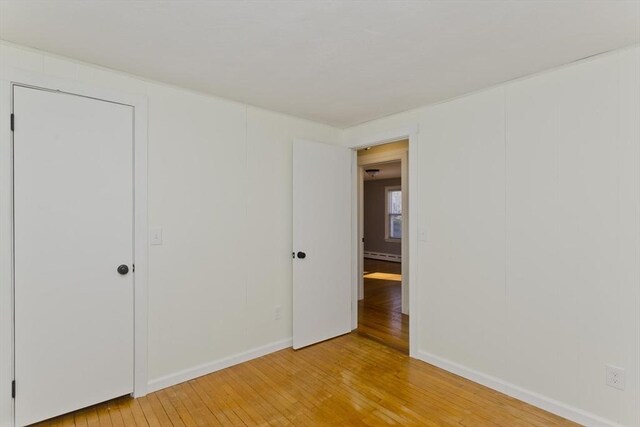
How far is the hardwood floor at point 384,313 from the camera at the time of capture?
11.6 ft

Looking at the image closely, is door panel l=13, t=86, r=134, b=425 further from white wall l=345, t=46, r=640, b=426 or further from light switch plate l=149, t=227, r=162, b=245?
white wall l=345, t=46, r=640, b=426

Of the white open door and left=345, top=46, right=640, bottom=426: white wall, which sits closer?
left=345, top=46, right=640, bottom=426: white wall

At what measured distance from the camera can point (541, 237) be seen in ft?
7.57

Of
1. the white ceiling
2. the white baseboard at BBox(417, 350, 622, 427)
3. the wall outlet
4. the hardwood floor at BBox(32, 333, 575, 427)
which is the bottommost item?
the hardwood floor at BBox(32, 333, 575, 427)

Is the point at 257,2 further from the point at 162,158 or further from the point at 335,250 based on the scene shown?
the point at 335,250

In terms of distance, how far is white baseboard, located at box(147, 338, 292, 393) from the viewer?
2.50 m

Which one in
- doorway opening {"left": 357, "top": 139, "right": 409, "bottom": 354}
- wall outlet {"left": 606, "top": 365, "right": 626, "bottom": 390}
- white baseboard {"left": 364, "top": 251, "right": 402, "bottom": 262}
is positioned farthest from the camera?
white baseboard {"left": 364, "top": 251, "right": 402, "bottom": 262}

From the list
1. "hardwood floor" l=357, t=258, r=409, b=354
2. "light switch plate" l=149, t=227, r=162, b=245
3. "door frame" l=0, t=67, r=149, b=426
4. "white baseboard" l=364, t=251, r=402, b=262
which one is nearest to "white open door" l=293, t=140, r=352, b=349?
"hardwood floor" l=357, t=258, r=409, b=354

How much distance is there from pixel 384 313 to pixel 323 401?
88.5 inches

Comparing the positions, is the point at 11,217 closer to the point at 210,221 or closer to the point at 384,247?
the point at 210,221

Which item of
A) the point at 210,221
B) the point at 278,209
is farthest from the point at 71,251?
the point at 278,209

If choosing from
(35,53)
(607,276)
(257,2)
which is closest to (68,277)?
(35,53)

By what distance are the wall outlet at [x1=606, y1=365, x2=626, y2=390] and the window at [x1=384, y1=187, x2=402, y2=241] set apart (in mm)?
7126

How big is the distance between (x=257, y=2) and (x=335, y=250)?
8.39ft
